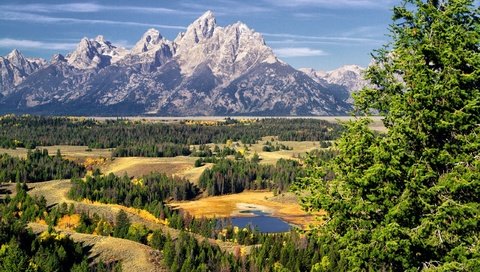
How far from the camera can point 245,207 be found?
18112cm

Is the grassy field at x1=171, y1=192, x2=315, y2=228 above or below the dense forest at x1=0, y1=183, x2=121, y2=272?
below

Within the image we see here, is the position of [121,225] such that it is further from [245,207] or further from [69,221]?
[245,207]

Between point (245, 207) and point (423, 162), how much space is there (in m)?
161

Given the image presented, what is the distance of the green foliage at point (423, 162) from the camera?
21594mm

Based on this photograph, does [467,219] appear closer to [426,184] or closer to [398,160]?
[426,184]

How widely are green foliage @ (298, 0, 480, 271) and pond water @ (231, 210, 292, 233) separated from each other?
402ft

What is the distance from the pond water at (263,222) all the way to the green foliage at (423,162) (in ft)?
402

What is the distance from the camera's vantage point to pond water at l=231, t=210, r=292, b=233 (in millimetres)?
147625

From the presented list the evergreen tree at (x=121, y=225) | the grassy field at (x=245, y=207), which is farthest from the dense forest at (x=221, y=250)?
the grassy field at (x=245, y=207)

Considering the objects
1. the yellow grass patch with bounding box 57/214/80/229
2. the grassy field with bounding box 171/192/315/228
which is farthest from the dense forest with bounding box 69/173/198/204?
the yellow grass patch with bounding box 57/214/80/229

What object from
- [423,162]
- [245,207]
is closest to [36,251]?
[423,162]

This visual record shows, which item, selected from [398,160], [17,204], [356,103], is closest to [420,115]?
[398,160]

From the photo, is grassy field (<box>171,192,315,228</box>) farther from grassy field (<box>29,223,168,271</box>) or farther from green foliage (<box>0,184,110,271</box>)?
green foliage (<box>0,184,110,271</box>)

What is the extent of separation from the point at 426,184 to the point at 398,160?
233 centimetres
